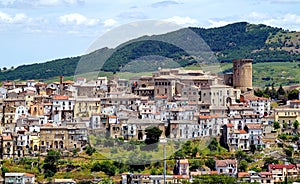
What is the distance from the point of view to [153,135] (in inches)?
589

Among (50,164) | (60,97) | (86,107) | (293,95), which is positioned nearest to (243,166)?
(50,164)

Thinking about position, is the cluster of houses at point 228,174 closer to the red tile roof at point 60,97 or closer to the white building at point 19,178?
the white building at point 19,178

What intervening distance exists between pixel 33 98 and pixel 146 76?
2.55 m

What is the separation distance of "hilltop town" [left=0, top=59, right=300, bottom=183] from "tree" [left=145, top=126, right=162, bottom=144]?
17 cm

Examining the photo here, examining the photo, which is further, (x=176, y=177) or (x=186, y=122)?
(x=186, y=122)

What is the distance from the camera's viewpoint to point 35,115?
55.2 ft

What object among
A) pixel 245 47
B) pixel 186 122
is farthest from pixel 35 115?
pixel 245 47

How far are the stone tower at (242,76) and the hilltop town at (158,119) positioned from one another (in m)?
0.57

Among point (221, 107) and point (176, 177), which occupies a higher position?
point (221, 107)

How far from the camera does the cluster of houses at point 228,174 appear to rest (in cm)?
1406

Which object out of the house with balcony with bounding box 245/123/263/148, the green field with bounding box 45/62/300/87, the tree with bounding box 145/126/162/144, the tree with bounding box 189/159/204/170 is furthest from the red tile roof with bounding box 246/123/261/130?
the green field with bounding box 45/62/300/87

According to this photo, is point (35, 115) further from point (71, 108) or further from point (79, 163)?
point (79, 163)

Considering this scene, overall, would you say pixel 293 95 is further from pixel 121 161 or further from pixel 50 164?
pixel 50 164

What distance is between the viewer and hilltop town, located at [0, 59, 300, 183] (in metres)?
14.9
